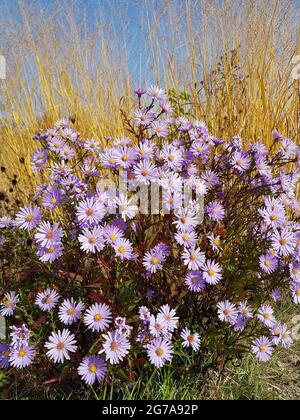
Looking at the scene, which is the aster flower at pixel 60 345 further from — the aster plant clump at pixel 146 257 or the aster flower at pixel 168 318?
the aster flower at pixel 168 318

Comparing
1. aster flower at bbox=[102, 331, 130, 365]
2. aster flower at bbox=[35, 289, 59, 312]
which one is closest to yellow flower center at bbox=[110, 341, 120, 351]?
aster flower at bbox=[102, 331, 130, 365]

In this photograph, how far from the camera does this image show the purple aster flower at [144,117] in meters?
1.63

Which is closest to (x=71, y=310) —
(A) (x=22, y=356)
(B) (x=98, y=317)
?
(B) (x=98, y=317)

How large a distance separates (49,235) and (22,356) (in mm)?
398

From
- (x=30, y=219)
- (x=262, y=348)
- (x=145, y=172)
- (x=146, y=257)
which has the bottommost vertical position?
(x=262, y=348)

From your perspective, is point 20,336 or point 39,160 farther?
point 39,160

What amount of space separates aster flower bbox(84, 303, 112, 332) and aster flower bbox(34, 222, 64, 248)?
23 centimetres

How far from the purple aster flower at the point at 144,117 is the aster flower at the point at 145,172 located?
0.22 meters

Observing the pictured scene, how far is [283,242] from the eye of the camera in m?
1.58

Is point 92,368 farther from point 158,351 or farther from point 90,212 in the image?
point 90,212

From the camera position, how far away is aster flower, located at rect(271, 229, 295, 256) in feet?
5.15

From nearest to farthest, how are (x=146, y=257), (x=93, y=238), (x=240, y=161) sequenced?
(x=93, y=238) < (x=146, y=257) < (x=240, y=161)
